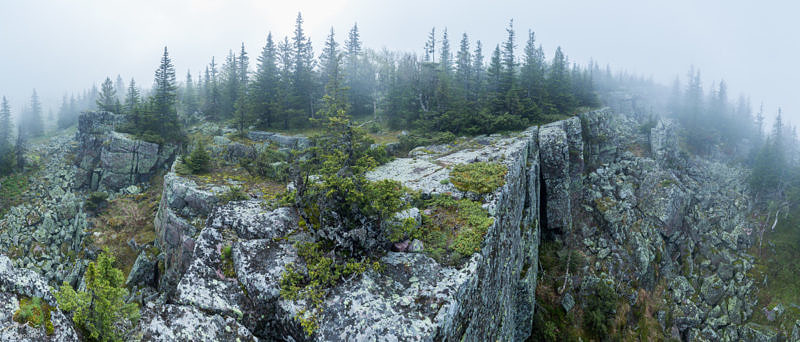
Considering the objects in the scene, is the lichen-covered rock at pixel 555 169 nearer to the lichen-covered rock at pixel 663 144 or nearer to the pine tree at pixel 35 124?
the lichen-covered rock at pixel 663 144

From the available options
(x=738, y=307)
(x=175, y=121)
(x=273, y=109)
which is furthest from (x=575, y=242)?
(x=175, y=121)

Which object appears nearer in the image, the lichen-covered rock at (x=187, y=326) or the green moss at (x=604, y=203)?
the lichen-covered rock at (x=187, y=326)

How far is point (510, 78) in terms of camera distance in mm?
33594

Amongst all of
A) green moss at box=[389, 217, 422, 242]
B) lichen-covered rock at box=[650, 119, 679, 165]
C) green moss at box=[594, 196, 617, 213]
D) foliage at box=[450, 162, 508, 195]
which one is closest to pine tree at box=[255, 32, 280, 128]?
foliage at box=[450, 162, 508, 195]

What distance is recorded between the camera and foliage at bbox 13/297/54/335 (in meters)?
5.07

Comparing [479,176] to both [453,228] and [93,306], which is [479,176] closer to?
[453,228]

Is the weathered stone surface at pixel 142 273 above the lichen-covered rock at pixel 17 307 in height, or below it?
below

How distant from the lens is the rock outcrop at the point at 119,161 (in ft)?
99.3

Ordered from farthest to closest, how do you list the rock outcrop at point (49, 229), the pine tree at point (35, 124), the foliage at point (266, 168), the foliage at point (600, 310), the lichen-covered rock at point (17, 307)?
1. the pine tree at point (35, 124)
2. the foliage at point (600, 310)
3. the rock outcrop at point (49, 229)
4. the foliage at point (266, 168)
5. the lichen-covered rock at point (17, 307)

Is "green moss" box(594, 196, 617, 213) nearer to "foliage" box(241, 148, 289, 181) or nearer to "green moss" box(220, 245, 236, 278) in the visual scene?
"foliage" box(241, 148, 289, 181)

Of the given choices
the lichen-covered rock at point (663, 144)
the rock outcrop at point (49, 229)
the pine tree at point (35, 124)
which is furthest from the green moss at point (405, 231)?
the pine tree at point (35, 124)

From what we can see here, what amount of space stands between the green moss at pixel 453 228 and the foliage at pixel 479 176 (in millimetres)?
1226

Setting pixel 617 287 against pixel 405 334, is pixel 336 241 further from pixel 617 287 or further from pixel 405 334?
pixel 617 287

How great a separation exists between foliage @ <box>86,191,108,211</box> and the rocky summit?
104 cm
